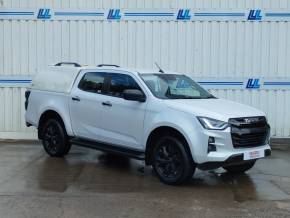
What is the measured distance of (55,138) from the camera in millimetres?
10469

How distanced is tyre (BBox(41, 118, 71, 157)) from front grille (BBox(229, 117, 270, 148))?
3.77 meters

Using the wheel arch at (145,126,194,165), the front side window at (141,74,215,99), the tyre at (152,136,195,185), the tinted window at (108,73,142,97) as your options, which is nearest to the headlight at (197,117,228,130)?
the wheel arch at (145,126,194,165)

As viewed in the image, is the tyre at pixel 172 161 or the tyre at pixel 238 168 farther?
the tyre at pixel 238 168

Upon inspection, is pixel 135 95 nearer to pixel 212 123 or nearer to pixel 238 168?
pixel 212 123

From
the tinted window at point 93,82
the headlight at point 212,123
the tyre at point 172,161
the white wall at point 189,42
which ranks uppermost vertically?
the white wall at point 189,42

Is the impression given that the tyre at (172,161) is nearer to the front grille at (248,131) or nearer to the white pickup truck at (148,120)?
the white pickup truck at (148,120)

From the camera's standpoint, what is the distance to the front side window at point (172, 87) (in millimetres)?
8836

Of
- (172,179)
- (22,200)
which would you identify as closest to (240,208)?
(172,179)

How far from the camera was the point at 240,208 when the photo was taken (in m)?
6.98

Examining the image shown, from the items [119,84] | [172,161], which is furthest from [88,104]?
[172,161]

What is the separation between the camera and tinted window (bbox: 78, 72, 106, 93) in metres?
9.69

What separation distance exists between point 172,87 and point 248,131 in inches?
66.6

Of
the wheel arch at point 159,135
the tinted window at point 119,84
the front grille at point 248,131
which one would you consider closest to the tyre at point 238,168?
the front grille at point 248,131

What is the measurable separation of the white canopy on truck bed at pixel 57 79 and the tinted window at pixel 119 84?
1.14 metres
